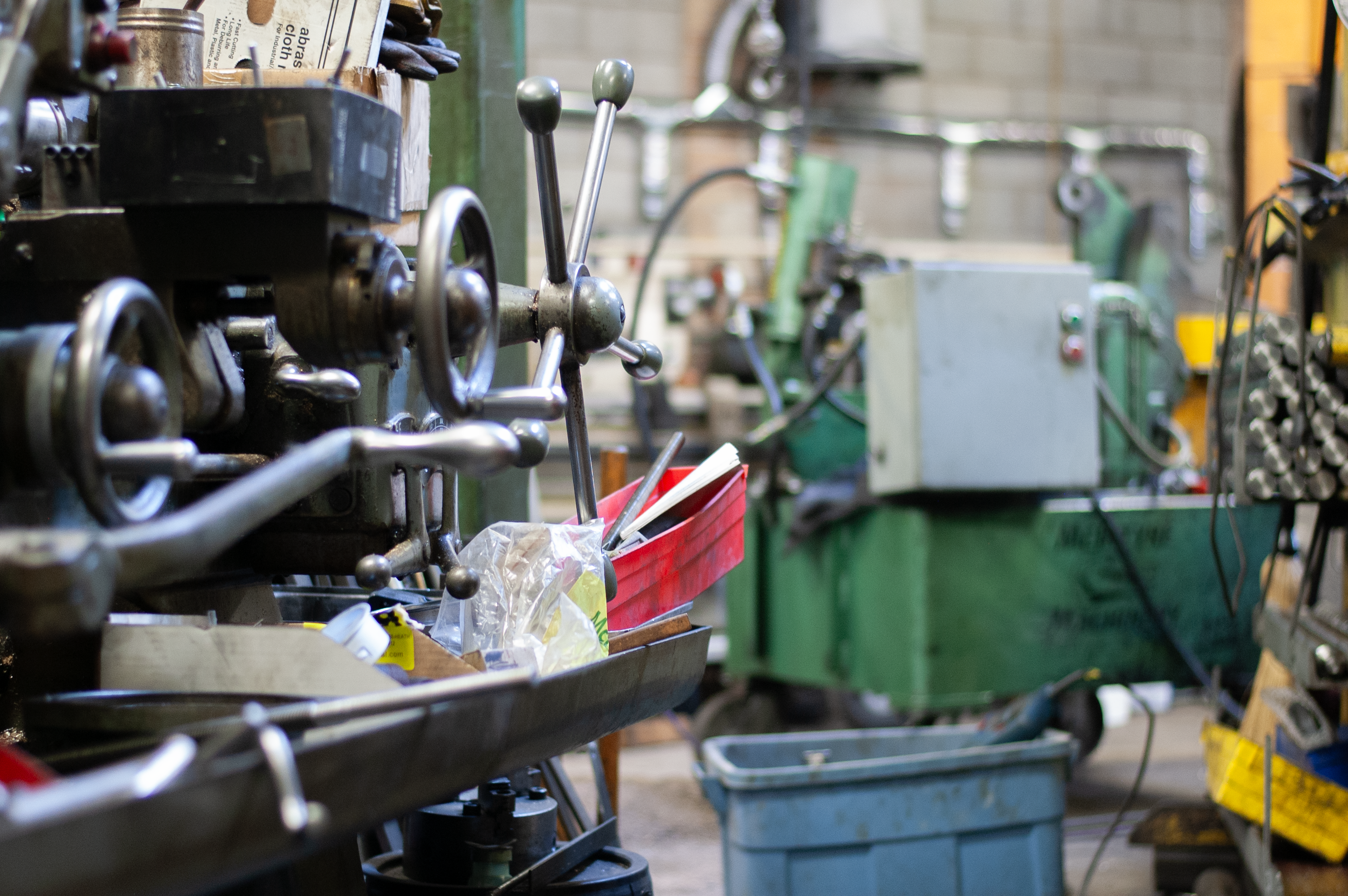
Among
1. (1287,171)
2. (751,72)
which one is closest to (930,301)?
(1287,171)

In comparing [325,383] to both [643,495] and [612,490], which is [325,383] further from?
[612,490]

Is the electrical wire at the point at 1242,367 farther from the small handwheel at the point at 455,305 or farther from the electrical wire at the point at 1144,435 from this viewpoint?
the small handwheel at the point at 455,305

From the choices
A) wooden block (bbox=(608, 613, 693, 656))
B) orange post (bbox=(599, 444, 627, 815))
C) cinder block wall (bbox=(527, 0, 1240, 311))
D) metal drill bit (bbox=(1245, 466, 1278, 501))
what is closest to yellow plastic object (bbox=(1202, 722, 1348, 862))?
metal drill bit (bbox=(1245, 466, 1278, 501))

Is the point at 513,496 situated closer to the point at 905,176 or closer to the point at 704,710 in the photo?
the point at 704,710

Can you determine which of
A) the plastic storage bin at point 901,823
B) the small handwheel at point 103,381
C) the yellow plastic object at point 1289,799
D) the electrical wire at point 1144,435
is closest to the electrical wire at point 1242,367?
the yellow plastic object at point 1289,799

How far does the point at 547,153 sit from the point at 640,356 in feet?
0.80

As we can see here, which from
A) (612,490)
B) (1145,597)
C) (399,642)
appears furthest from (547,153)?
(1145,597)

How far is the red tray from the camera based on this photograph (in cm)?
108

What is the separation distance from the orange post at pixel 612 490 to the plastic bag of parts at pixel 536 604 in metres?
0.69

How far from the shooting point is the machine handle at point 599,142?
3.39 ft

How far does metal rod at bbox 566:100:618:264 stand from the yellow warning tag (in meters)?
0.34

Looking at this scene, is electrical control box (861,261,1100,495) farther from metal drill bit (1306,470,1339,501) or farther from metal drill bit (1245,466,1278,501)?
metal drill bit (1306,470,1339,501)

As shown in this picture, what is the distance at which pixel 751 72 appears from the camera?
549 cm

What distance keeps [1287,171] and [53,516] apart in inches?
178
